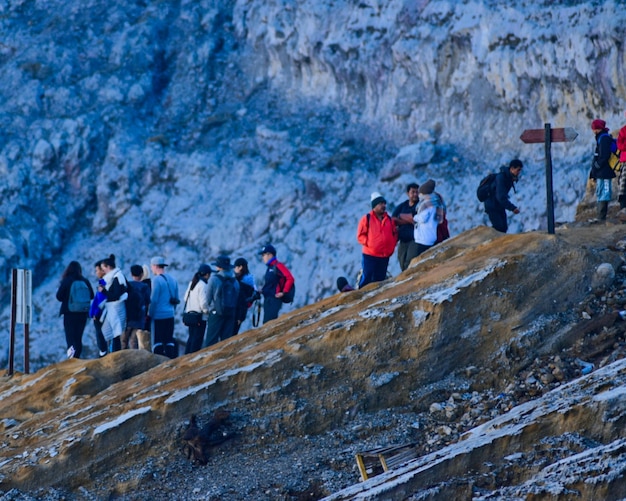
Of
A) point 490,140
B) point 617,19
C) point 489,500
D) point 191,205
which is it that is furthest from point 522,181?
point 489,500

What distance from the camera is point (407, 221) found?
12.6m

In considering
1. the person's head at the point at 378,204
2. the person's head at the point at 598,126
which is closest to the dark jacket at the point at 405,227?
the person's head at the point at 378,204

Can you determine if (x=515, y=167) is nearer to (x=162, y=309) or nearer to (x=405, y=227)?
(x=405, y=227)

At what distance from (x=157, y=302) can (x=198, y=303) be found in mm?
667

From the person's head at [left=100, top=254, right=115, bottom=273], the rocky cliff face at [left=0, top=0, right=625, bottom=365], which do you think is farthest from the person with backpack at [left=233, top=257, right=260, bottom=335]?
the rocky cliff face at [left=0, top=0, right=625, bottom=365]

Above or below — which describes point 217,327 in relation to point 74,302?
below

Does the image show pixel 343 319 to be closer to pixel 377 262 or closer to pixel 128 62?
pixel 377 262

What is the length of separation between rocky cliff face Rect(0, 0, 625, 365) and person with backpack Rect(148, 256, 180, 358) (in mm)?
8033

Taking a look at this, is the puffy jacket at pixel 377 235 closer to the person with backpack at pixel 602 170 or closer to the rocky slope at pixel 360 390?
the rocky slope at pixel 360 390

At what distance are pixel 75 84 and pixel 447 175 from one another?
10263mm

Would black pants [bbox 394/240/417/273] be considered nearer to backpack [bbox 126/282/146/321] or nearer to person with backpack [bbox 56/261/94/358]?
backpack [bbox 126/282/146/321]

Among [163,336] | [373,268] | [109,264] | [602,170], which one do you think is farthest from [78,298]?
[602,170]

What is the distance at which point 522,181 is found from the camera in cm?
2111

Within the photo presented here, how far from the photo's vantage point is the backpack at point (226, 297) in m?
12.8
